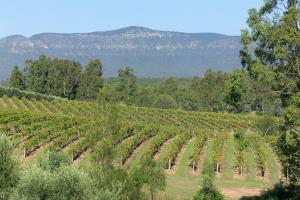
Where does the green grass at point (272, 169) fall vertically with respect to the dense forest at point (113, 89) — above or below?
above

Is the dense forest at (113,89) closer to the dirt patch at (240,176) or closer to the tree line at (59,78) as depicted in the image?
the tree line at (59,78)

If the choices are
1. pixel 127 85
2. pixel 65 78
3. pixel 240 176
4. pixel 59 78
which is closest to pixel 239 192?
pixel 240 176

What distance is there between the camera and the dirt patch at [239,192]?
37562mm

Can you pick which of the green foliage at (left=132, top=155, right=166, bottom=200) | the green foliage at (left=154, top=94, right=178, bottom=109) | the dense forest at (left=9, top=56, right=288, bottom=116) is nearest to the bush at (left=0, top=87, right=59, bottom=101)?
the dense forest at (left=9, top=56, right=288, bottom=116)

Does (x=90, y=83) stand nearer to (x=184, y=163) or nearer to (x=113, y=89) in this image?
(x=113, y=89)

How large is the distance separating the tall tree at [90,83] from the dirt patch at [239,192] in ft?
323

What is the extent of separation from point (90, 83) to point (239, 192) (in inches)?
4046

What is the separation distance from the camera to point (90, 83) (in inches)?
5418

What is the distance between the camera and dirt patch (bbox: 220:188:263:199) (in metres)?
37.6

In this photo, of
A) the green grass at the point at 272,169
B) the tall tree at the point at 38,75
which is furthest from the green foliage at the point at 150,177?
the tall tree at the point at 38,75

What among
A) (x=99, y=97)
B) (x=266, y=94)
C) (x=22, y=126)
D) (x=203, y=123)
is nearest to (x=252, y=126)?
(x=203, y=123)

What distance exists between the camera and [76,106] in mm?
89312

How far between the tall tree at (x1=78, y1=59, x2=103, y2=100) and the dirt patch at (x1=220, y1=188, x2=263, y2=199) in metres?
98.6

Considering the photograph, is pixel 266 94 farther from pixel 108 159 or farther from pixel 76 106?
pixel 76 106
